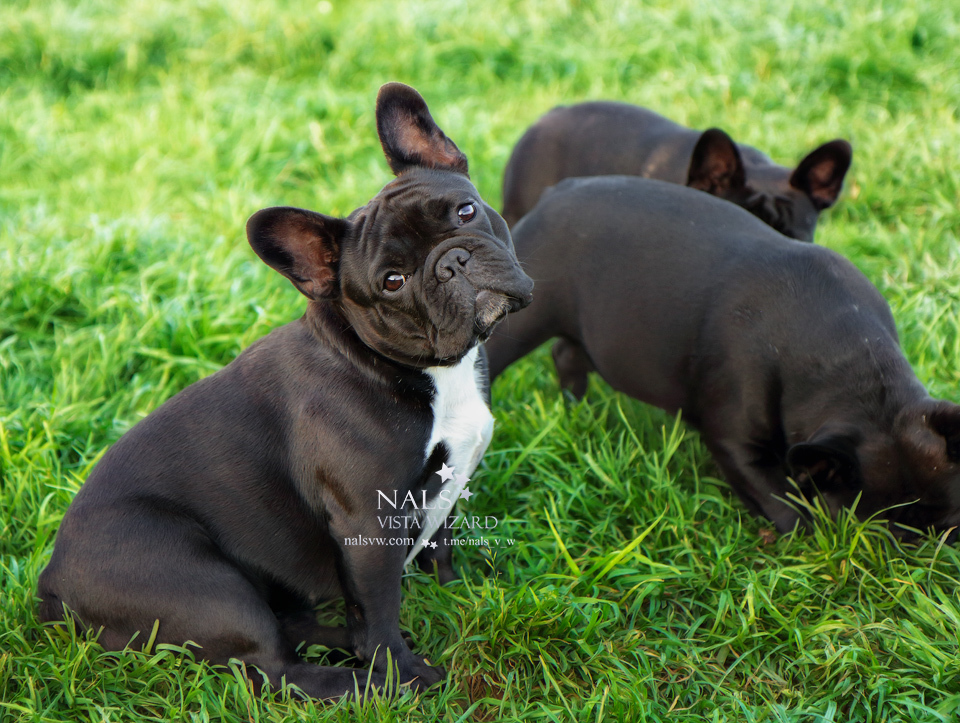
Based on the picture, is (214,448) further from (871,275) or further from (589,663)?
(871,275)

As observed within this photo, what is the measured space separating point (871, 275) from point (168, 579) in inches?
180

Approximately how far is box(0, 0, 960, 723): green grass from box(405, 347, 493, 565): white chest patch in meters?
0.42

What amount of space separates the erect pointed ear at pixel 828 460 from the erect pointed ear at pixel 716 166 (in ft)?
6.83

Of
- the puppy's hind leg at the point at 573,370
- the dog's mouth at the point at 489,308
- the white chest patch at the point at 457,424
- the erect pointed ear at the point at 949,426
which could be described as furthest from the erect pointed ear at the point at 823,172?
the dog's mouth at the point at 489,308

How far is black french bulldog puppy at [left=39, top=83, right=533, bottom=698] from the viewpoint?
3.03 metres

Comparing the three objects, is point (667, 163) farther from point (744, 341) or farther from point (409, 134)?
point (409, 134)

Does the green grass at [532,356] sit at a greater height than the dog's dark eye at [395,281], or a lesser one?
lesser

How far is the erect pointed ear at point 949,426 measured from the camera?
3131 millimetres

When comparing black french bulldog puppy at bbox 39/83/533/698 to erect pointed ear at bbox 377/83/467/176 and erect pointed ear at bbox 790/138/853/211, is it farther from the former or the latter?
erect pointed ear at bbox 790/138/853/211

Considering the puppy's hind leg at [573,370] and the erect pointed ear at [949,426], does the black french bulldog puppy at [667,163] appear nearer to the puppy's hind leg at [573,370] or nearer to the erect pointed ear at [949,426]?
the puppy's hind leg at [573,370]

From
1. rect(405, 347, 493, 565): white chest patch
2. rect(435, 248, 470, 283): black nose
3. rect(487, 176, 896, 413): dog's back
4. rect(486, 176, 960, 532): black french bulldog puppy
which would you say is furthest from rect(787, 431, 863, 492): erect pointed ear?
rect(435, 248, 470, 283): black nose

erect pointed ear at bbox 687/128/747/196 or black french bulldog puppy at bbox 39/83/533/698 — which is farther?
erect pointed ear at bbox 687/128/747/196

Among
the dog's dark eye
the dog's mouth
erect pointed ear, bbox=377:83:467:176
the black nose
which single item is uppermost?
erect pointed ear, bbox=377:83:467:176

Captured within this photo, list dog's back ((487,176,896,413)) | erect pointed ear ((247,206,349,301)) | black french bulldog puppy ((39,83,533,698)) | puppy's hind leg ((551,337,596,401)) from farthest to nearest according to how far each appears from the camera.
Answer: puppy's hind leg ((551,337,596,401)) < dog's back ((487,176,896,413)) < black french bulldog puppy ((39,83,533,698)) < erect pointed ear ((247,206,349,301))
